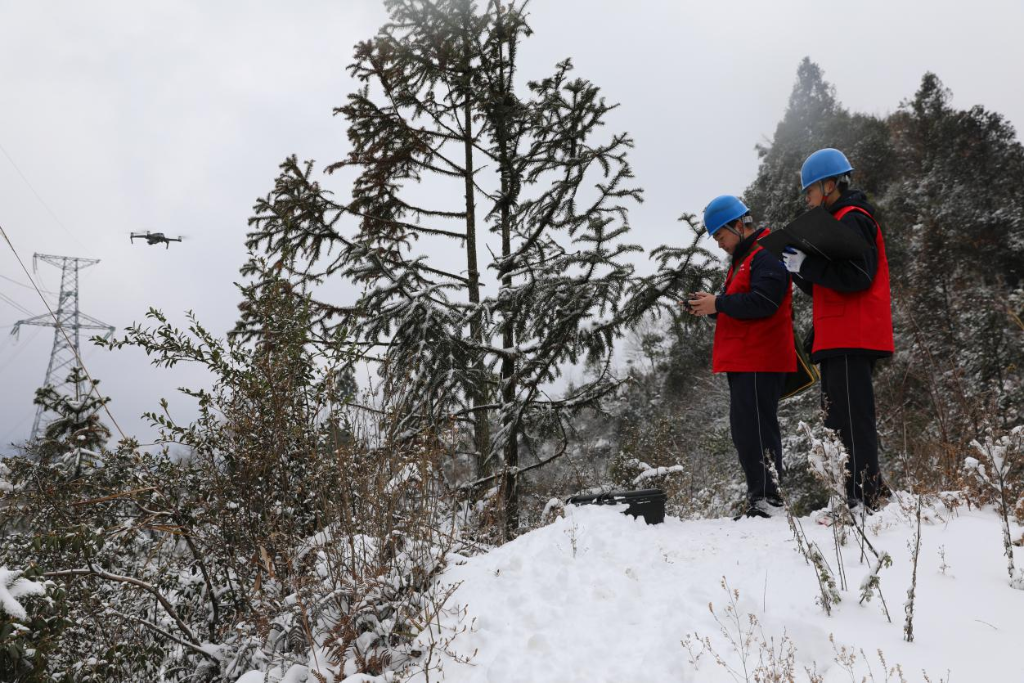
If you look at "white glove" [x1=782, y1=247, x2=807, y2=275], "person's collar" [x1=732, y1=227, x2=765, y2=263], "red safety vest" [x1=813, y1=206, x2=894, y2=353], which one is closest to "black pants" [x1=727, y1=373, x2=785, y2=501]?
"red safety vest" [x1=813, y1=206, x2=894, y2=353]

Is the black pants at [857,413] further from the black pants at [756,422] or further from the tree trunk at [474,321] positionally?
the tree trunk at [474,321]

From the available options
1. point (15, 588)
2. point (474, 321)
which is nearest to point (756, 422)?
point (474, 321)

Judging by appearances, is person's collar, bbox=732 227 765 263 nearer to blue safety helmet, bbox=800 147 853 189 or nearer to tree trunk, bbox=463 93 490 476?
blue safety helmet, bbox=800 147 853 189

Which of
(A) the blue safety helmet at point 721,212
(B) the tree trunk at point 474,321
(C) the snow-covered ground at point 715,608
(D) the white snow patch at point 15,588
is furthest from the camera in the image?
A: (B) the tree trunk at point 474,321

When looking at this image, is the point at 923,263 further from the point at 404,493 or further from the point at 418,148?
the point at 404,493

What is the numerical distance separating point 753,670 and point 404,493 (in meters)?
1.77

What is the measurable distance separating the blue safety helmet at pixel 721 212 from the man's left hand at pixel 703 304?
52cm

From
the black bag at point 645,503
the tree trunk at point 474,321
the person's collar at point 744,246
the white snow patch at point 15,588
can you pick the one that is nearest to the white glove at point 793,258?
the person's collar at point 744,246

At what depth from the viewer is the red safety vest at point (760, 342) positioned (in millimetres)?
3514

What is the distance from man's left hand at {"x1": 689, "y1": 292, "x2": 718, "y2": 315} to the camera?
3.53 meters

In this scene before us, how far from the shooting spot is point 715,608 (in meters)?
2.20

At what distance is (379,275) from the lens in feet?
19.7

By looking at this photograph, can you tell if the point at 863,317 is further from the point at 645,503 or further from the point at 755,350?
the point at 645,503

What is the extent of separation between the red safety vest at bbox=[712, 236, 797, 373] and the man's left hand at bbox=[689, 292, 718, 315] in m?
0.19
